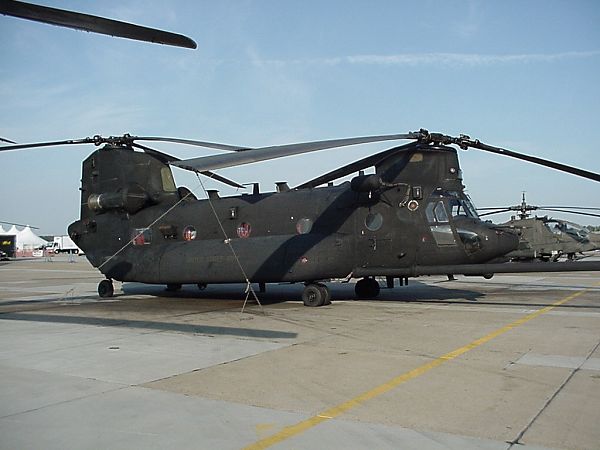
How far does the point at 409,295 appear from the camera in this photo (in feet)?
57.8

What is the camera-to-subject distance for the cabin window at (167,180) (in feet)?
60.4

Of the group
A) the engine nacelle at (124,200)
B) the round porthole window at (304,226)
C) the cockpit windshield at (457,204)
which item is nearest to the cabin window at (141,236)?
the engine nacelle at (124,200)

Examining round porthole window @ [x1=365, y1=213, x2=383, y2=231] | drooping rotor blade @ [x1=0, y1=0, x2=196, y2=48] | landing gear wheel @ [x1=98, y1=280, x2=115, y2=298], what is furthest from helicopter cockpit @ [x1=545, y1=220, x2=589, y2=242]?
drooping rotor blade @ [x1=0, y1=0, x2=196, y2=48]

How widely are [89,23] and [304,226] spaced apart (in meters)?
10.8

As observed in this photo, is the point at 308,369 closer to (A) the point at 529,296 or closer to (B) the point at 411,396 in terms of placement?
(B) the point at 411,396

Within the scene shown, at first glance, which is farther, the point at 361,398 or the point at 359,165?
the point at 359,165

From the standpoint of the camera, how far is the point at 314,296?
14625 millimetres

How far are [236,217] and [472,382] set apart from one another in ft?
35.0

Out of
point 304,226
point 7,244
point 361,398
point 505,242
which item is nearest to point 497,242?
point 505,242

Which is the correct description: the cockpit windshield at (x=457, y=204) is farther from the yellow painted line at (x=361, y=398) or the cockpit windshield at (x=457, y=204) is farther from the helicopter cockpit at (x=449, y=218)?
the yellow painted line at (x=361, y=398)

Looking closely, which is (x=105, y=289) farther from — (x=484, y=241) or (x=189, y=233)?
(x=484, y=241)

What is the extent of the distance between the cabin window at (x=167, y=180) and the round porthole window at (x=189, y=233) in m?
2.07

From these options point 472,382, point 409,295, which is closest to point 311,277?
point 409,295

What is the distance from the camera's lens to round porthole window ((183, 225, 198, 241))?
16891 mm
